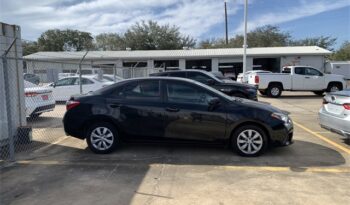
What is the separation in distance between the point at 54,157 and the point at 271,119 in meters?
4.31

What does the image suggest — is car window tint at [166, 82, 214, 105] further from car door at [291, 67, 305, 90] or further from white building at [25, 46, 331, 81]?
white building at [25, 46, 331, 81]

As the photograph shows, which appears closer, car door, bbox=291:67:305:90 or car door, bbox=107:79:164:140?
car door, bbox=107:79:164:140

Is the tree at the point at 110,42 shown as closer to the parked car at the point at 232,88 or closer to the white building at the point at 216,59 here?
the white building at the point at 216,59

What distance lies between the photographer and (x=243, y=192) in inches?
199

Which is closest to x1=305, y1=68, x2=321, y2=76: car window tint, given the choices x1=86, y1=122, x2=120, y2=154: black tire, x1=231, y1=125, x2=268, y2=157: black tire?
x1=231, y1=125, x2=268, y2=157: black tire

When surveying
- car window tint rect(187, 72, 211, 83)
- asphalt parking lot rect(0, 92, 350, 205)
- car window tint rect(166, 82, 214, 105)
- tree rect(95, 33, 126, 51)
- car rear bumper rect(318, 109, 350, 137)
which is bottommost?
asphalt parking lot rect(0, 92, 350, 205)

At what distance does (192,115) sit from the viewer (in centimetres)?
684

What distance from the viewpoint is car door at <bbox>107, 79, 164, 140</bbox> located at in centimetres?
698

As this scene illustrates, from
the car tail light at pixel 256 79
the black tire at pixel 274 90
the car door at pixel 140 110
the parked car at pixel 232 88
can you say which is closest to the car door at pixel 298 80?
the black tire at pixel 274 90

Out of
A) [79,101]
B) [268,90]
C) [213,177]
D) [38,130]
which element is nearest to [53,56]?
[268,90]

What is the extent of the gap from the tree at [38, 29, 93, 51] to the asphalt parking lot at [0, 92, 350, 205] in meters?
62.3

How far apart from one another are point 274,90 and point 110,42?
49.2 m

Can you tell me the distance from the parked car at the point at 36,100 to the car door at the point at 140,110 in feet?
15.9

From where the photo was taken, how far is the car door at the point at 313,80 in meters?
20.8
